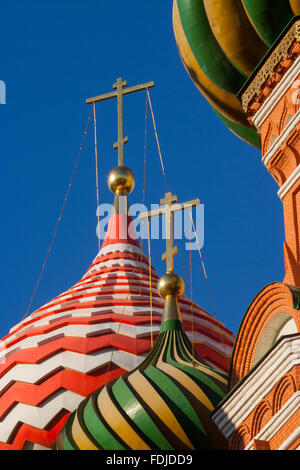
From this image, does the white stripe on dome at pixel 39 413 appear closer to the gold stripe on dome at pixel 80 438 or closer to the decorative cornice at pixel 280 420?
the gold stripe on dome at pixel 80 438

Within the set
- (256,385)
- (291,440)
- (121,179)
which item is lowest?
(291,440)

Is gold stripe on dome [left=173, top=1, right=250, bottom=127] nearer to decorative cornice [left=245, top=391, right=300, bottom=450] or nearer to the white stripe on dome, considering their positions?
decorative cornice [left=245, top=391, right=300, bottom=450]

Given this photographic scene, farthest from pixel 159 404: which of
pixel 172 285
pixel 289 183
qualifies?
pixel 289 183

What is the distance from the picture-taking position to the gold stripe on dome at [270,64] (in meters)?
17.4

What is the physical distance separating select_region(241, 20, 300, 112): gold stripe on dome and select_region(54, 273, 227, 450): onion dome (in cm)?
349

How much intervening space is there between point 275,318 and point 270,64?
326cm

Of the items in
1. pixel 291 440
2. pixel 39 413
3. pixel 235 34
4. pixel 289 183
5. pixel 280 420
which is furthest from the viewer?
pixel 39 413

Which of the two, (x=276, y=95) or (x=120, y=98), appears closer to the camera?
(x=276, y=95)

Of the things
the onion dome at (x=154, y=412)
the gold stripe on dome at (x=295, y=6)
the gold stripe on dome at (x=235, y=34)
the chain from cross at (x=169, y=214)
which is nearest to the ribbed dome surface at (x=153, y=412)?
the onion dome at (x=154, y=412)

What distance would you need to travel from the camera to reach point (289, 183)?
1719 cm

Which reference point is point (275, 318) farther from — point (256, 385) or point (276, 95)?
point (276, 95)

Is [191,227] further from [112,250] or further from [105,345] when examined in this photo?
[112,250]

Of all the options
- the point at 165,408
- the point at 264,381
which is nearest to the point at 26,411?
the point at 165,408

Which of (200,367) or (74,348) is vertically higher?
(74,348)
